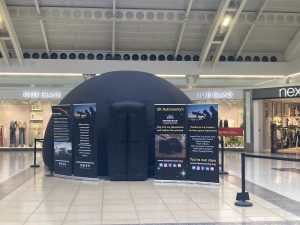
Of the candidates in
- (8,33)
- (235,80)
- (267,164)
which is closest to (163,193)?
(267,164)

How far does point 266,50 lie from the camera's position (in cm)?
2642

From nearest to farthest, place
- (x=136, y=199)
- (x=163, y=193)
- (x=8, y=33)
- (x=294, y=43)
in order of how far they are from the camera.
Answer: (x=136, y=199) → (x=163, y=193) → (x=8, y=33) → (x=294, y=43)

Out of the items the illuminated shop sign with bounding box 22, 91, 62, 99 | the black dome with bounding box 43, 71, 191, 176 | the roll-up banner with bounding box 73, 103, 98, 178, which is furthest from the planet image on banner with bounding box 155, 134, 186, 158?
the illuminated shop sign with bounding box 22, 91, 62, 99

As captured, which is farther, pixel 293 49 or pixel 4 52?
pixel 293 49

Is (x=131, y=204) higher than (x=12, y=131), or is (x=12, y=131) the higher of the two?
(x=12, y=131)

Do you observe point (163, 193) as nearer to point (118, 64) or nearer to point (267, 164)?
point (267, 164)

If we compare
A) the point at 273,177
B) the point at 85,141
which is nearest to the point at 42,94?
the point at 85,141

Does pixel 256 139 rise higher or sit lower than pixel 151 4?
lower

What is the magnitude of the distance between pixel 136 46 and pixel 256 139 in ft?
30.5

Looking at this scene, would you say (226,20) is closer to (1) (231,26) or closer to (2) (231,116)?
(1) (231,26)

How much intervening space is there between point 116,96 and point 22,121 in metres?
13.5

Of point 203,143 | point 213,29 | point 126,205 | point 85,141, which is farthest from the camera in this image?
point 213,29

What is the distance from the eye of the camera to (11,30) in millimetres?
21766

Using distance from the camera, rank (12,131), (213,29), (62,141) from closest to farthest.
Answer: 1. (62,141)
2. (213,29)
3. (12,131)
